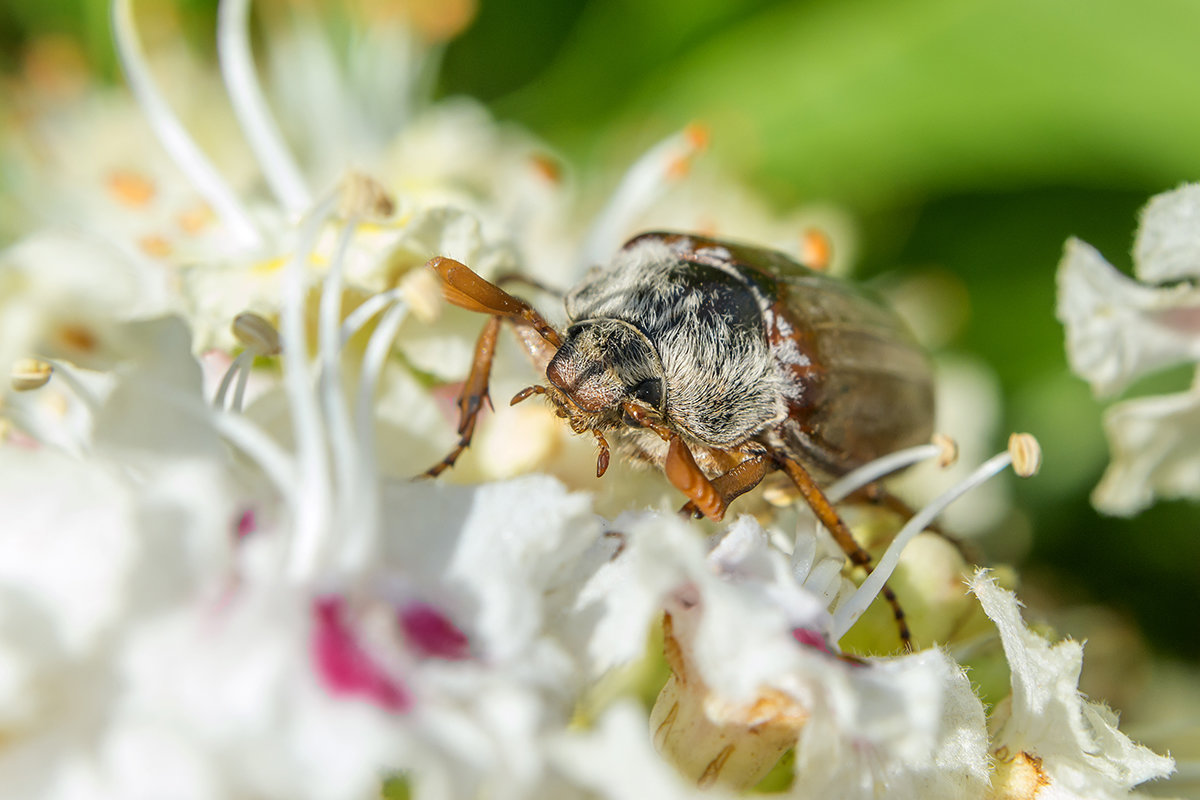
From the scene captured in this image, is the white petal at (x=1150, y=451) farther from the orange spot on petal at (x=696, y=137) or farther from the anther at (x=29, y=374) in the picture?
the anther at (x=29, y=374)

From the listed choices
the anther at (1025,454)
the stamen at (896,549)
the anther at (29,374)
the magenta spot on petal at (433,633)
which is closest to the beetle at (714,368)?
the stamen at (896,549)

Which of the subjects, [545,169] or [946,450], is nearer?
[946,450]

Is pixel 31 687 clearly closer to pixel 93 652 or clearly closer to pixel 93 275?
pixel 93 652

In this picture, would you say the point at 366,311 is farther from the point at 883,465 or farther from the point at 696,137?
the point at 696,137

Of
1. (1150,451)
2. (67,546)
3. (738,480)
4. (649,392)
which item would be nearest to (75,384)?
(67,546)

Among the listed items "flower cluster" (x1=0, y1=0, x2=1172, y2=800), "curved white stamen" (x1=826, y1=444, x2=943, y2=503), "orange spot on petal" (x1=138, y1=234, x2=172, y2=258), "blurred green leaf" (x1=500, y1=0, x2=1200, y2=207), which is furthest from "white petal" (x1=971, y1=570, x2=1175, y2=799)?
"orange spot on petal" (x1=138, y1=234, x2=172, y2=258)
